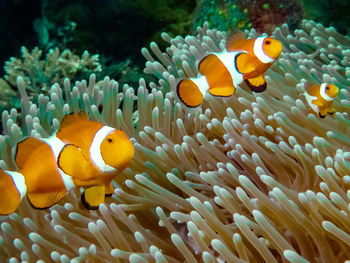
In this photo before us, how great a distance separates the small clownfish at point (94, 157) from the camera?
4.17ft

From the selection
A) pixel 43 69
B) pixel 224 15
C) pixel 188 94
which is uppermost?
pixel 188 94

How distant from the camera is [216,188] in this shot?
1.37 m

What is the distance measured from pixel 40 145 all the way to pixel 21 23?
4.81 metres

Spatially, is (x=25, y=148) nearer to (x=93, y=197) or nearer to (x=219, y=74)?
A: (x=93, y=197)

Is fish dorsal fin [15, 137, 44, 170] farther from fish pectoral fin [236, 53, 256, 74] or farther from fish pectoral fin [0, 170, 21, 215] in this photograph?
fish pectoral fin [236, 53, 256, 74]

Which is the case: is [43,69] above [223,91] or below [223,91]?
below

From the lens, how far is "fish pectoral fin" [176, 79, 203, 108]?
1610 millimetres

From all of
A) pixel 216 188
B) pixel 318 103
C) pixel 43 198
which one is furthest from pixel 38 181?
pixel 318 103

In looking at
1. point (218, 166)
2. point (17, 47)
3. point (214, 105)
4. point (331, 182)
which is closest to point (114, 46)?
point (17, 47)

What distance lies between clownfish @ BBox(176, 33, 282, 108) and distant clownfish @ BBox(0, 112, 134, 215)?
45 centimetres

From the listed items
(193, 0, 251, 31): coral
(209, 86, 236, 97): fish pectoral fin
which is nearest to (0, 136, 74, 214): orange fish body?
(209, 86, 236, 97): fish pectoral fin

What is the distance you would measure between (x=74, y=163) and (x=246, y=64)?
34.8 inches

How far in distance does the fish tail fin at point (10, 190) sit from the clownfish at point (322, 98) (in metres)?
1.32

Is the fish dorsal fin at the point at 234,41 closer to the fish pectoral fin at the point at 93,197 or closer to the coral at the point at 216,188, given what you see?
the coral at the point at 216,188
